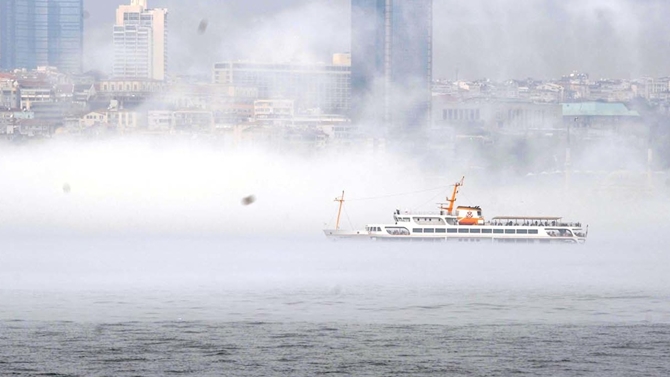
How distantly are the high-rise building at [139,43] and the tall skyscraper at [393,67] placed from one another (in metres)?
16.8

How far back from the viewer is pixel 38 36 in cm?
14012

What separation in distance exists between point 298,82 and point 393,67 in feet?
29.8

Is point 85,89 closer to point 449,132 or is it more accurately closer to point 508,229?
point 449,132

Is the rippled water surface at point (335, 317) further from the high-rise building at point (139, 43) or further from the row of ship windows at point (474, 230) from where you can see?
the high-rise building at point (139, 43)

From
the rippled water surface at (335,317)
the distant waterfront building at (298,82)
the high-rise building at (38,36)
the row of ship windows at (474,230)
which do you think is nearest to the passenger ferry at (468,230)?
the row of ship windows at (474,230)

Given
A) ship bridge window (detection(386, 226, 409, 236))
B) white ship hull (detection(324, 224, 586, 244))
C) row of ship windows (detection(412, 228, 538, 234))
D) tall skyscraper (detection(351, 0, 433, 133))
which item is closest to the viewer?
white ship hull (detection(324, 224, 586, 244))

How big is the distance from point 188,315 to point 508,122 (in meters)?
79.4

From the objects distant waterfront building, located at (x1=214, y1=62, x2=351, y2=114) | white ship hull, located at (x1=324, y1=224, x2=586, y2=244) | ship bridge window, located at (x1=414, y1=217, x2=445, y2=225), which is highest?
distant waterfront building, located at (x1=214, y1=62, x2=351, y2=114)

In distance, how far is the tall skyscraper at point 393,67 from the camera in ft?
408

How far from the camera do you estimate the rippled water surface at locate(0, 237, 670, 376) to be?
3488cm

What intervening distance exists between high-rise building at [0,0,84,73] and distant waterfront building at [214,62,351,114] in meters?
15.8

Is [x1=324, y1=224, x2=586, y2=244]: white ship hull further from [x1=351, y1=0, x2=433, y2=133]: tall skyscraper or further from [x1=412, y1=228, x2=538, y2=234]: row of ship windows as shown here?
[x1=351, y1=0, x2=433, y2=133]: tall skyscraper

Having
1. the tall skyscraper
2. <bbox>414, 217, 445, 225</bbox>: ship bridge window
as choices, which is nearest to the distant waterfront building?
the tall skyscraper

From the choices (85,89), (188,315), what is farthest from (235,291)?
(85,89)
